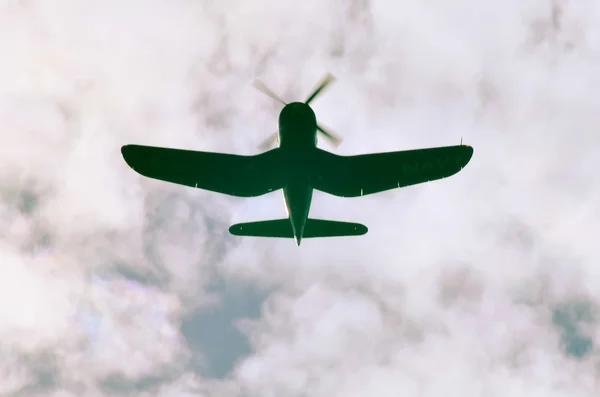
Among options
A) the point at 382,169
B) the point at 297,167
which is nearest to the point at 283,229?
the point at 297,167

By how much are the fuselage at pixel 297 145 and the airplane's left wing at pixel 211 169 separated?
626 mm

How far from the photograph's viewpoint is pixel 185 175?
26.5 m

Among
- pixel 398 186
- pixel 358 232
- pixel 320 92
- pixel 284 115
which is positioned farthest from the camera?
pixel 358 232

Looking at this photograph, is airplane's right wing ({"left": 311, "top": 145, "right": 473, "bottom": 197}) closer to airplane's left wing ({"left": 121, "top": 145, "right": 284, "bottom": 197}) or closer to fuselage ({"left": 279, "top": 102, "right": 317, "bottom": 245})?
fuselage ({"left": 279, "top": 102, "right": 317, "bottom": 245})

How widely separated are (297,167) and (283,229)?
19.8 ft

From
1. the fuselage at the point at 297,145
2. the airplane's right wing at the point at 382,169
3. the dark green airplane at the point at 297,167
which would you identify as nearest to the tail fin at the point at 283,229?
the dark green airplane at the point at 297,167

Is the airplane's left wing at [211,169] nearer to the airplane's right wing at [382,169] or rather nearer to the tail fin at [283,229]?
the airplane's right wing at [382,169]

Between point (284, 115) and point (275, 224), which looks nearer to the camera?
point (284, 115)

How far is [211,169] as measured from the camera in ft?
86.0

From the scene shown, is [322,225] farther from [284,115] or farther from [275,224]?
[284,115]

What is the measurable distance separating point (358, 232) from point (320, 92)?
8510mm

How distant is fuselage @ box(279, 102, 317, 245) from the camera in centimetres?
2369

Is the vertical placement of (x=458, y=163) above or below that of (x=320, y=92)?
below

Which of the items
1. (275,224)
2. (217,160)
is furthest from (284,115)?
(275,224)
